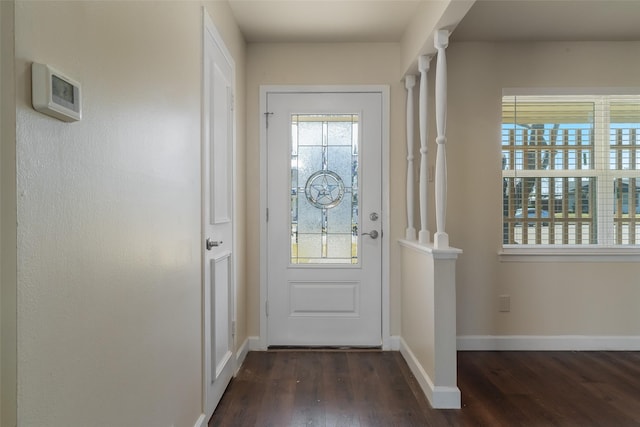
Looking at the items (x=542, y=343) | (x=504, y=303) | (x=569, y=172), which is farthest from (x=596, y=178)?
(x=542, y=343)

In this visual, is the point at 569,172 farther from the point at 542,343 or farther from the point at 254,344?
the point at 254,344

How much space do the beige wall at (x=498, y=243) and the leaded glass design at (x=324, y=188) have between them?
790mm

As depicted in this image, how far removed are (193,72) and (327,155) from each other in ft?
4.70

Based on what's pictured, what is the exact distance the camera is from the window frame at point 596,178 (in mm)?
2961

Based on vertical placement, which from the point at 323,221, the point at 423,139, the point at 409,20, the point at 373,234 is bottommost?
the point at 373,234

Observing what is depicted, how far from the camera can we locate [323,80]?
9.84ft

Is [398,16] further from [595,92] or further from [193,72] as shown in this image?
[595,92]

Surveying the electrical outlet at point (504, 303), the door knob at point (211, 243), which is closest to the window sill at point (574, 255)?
the electrical outlet at point (504, 303)

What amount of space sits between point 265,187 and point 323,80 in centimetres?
98

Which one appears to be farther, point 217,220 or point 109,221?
point 217,220

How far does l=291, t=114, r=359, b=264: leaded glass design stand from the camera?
3.00m

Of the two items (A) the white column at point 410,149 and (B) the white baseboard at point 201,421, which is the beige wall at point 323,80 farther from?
(B) the white baseboard at point 201,421

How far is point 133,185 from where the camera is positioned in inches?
46.5

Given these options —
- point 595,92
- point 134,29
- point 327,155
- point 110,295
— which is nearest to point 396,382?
point 327,155
